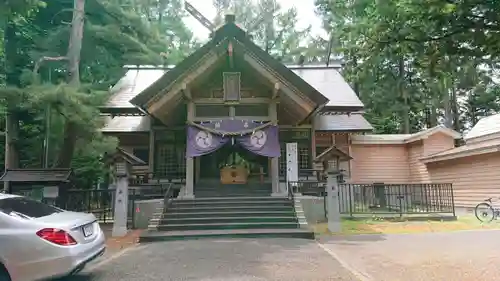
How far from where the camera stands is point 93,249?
5.50m

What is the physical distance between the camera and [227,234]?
998cm

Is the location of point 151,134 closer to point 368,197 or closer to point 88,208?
point 88,208

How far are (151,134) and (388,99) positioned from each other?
22.4m

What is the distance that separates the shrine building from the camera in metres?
13.0

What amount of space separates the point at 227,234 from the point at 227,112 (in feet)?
16.6

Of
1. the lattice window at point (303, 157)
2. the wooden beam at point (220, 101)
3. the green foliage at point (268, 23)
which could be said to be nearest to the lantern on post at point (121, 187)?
the wooden beam at point (220, 101)

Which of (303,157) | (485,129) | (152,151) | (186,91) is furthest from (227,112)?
(485,129)

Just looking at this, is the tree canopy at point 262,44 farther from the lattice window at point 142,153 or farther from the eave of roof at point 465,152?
the eave of roof at point 465,152

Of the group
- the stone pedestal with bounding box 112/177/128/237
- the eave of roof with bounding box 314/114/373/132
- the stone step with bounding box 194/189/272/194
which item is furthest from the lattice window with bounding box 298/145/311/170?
the stone pedestal with bounding box 112/177/128/237

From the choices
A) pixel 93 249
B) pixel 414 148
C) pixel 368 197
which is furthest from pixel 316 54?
pixel 93 249

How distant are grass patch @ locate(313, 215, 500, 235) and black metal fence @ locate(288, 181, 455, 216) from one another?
2.35ft

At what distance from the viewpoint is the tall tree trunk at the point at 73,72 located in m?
14.2

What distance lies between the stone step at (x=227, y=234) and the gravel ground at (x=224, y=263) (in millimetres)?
728

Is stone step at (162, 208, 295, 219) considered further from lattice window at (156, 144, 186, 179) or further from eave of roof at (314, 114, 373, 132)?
eave of roof at (314, 114, 373, 132)
